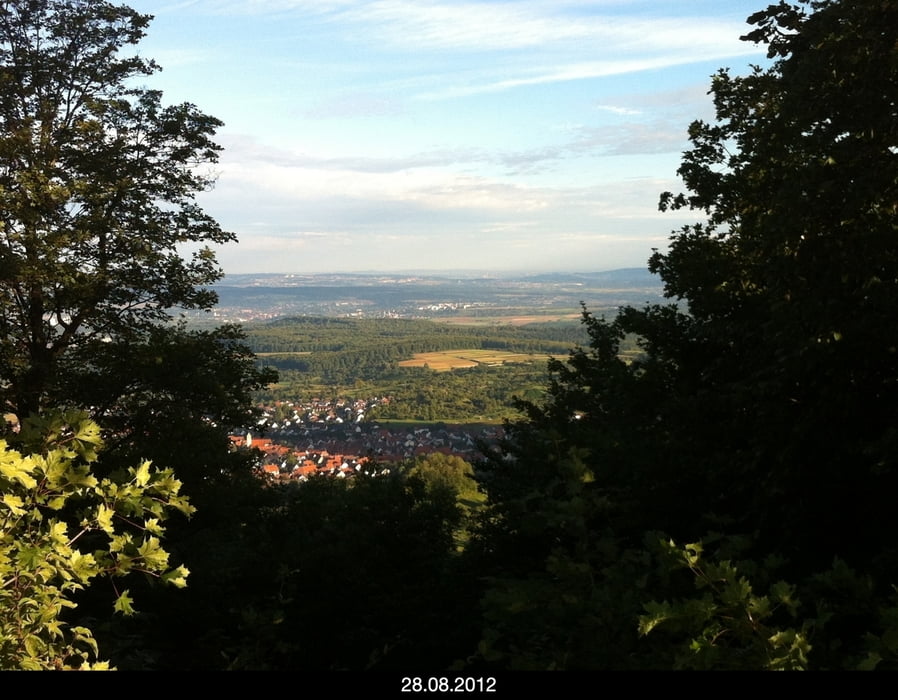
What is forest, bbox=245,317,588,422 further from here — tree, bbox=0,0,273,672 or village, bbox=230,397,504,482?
tree, bbox=0,0,273,672

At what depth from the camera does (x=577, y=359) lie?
23.1 m

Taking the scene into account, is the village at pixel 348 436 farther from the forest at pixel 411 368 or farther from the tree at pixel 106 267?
the tree at pixel 106 267

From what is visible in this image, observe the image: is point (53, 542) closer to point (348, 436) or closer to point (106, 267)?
point (106, 267)

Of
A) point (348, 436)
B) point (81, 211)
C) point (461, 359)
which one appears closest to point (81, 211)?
point (81, 211)

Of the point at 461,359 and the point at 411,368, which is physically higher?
the point at 461,359

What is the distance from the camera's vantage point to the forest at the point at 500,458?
3.61 meters

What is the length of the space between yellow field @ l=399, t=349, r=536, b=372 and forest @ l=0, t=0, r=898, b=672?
11845 cm

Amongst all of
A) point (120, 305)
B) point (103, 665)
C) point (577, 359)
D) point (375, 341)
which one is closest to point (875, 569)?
point (103, 665)

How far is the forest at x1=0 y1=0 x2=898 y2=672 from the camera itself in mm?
3609

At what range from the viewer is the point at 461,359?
14525cm

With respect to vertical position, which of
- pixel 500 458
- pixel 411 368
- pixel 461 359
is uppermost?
pixel 500 458

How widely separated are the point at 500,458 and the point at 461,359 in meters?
128

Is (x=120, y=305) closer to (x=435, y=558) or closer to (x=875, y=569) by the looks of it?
(x=435, y=558)

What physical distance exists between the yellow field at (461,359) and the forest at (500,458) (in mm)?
118449
